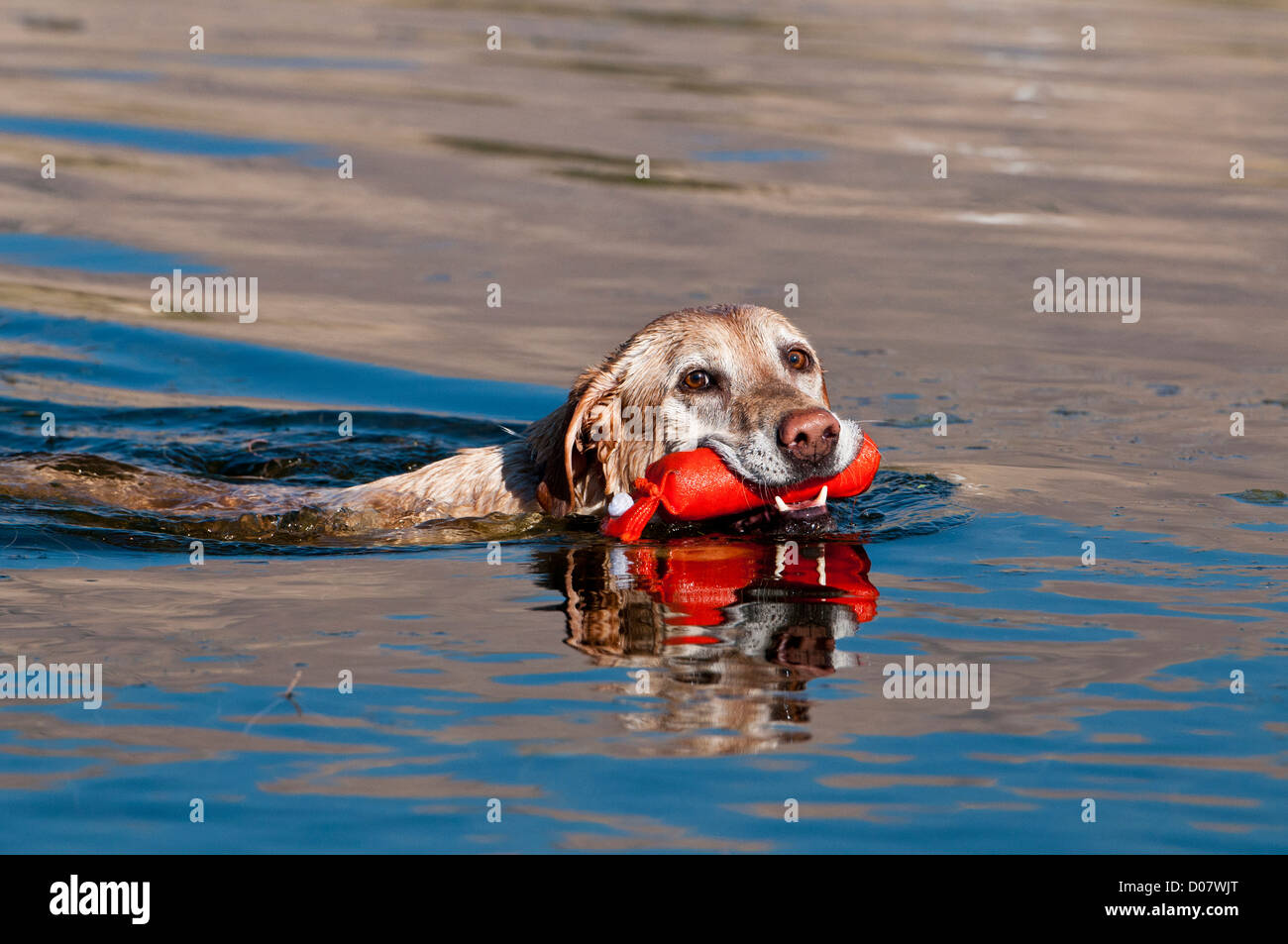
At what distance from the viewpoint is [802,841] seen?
5.41 meters

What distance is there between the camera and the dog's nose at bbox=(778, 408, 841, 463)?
793 cm

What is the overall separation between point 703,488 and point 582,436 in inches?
30.6

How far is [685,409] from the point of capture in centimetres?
859

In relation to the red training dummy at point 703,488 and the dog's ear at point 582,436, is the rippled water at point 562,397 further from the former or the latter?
the red training dummy at point 703,488

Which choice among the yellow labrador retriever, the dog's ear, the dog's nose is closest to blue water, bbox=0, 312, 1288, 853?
the dog's ear

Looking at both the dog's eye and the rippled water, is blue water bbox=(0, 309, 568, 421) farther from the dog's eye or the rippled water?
the dog's eye

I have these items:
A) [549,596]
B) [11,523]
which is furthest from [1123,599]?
[11,523]

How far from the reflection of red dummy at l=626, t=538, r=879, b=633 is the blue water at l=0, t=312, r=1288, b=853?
0.09ft

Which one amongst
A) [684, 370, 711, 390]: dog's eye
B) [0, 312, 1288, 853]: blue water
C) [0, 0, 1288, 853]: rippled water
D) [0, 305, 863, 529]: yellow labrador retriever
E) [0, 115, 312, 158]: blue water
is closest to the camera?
[0, 312, 1288, 853]: blue water

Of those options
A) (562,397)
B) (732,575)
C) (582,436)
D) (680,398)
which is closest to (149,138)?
(562,397)

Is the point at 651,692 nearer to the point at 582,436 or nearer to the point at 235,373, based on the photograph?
the point at 582,436

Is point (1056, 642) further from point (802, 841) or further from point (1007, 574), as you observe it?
point (802, 841)
